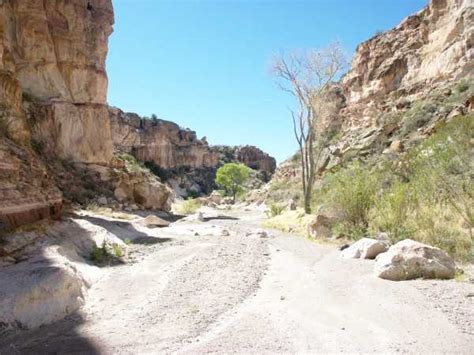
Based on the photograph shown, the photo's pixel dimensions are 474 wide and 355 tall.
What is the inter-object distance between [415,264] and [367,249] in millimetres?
1801

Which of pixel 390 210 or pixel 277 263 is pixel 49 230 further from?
pixel 390 210

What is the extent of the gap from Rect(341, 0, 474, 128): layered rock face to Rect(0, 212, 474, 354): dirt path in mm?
24849

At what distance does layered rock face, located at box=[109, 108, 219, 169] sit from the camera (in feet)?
189

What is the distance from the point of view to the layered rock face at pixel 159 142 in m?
57.5

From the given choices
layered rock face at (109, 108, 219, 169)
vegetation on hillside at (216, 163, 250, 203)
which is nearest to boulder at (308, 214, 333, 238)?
layered rock face at (109, 108, 219, 169)

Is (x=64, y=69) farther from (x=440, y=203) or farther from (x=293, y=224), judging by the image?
(x=440, y=203)

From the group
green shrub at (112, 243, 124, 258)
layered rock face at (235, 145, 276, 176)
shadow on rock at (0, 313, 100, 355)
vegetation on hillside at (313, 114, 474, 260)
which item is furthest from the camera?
layered rock face at (235, 145, 276, 176)

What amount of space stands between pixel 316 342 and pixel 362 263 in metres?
3.82

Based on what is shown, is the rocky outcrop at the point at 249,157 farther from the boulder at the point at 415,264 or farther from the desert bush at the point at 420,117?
the boulder at the point at 415,264

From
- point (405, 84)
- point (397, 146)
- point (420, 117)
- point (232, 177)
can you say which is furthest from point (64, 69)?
point (232, 177)

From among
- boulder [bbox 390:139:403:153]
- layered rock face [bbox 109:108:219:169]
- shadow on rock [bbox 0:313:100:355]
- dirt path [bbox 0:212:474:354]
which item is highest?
layered rock face [bbox 109:108:219:169]

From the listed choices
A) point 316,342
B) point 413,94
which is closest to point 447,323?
point 316,342

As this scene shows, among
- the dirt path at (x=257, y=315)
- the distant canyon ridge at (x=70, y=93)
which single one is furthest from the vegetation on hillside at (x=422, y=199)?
the distant canyon ridge at (x=70, y=93)

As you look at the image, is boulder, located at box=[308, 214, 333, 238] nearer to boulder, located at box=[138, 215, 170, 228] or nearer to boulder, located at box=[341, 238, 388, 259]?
boulder, located at box=[341, 238, 388, 259]
